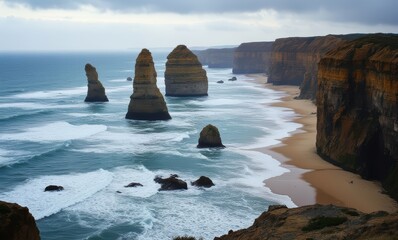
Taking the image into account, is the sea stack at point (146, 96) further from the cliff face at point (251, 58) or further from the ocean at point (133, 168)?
the cliff face at point (251, 58)

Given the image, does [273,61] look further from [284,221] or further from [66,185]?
[284,221]

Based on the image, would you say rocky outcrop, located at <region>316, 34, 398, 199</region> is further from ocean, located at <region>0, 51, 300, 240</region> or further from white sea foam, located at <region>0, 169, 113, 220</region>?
white sea foam, located at <region>0, 169, 113, 220</region>

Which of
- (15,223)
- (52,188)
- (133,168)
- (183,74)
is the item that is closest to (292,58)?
(183,74)

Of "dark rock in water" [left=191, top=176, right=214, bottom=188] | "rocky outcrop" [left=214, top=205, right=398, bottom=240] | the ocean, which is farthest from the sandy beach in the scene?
"rocky outcrop" [left=214, top=205, right=398, bottom=240]

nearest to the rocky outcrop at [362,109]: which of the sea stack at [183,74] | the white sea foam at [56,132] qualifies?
the white sea foam at [56,132]

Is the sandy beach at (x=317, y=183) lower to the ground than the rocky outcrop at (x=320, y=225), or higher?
lower

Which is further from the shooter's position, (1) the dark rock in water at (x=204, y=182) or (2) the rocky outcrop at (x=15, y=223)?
(1) the dark rock in water at (x=204, y=182)

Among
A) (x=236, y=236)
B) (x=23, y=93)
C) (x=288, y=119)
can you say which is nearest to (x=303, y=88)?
(x=288, y=119)
